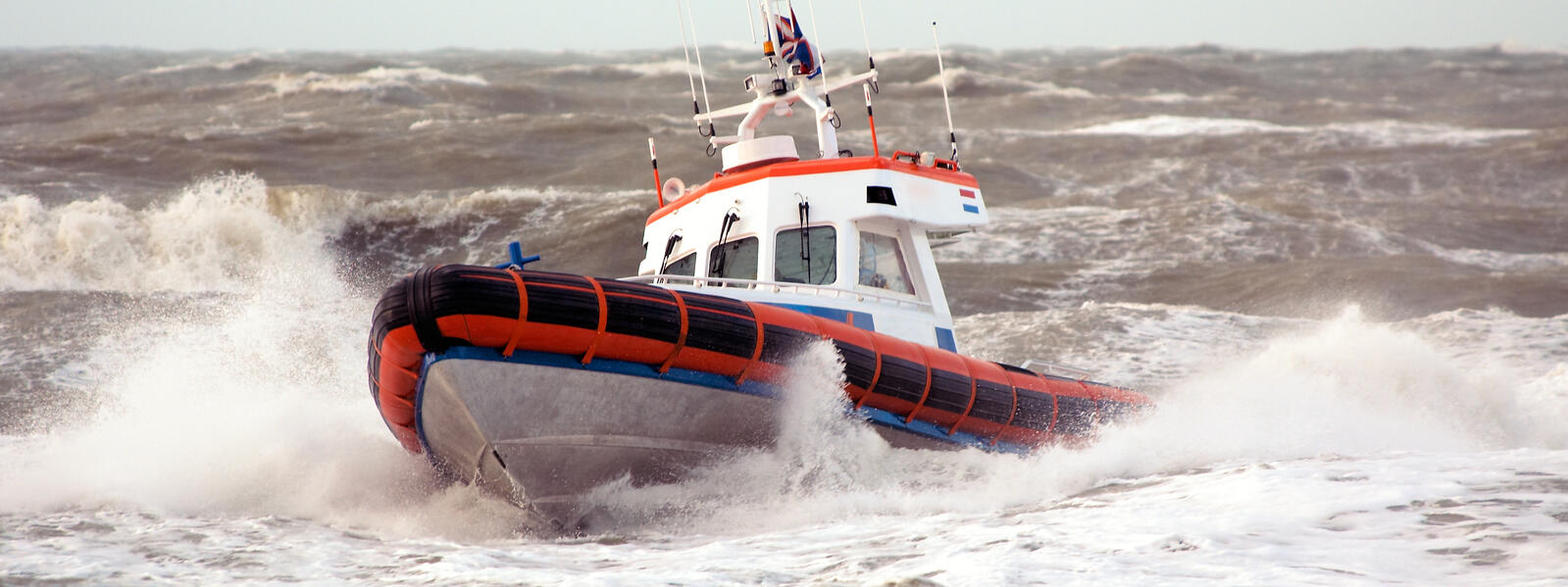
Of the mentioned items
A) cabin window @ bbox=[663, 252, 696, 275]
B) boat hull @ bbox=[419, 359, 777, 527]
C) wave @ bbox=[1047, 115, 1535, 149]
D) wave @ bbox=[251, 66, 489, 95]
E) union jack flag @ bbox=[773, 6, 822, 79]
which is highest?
wave @ bbox=[251, 66, 489, 95]

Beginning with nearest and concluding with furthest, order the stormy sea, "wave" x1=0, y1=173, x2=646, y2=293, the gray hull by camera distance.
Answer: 1. the stormy sea
2. the gray hull
3. "wave" x1=0, y1=173, x2=646, y2=293

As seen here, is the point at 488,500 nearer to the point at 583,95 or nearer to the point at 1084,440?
the point at 1084,440

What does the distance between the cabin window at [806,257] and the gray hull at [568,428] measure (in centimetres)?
142

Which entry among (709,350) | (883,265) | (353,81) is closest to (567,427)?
(709,350)

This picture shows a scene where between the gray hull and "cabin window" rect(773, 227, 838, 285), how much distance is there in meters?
1.42

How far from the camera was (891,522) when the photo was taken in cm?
476

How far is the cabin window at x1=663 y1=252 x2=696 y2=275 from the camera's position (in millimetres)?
6957

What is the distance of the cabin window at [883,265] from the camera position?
6.75m

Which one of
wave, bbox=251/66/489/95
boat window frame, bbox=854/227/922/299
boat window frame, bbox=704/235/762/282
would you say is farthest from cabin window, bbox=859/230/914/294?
wave, bbox=251/66/489/95

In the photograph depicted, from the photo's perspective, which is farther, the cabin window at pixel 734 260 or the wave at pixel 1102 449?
the cabin window at pixel 734 260

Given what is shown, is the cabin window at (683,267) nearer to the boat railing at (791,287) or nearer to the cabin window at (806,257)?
the boat railing at (791,287)

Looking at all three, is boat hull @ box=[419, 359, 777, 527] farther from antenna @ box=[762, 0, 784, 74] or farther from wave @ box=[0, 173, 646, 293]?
wave @ box=[0, 173, 646, 293]

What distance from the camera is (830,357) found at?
5344 millimetres

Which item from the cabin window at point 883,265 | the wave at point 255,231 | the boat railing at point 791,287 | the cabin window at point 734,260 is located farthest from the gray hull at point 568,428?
the wave at point 255,231
